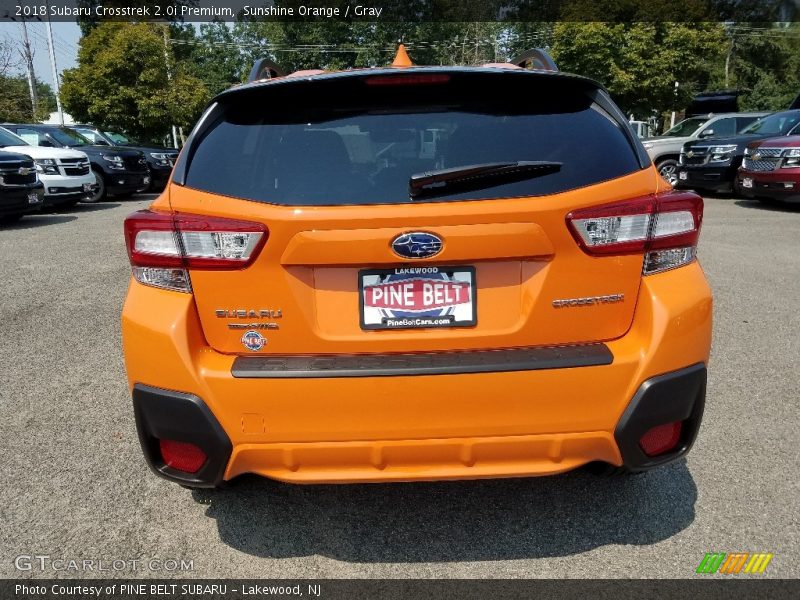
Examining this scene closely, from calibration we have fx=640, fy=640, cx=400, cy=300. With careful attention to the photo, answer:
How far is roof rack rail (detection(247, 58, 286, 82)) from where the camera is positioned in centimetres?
312

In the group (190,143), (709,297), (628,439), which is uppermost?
(190,143)

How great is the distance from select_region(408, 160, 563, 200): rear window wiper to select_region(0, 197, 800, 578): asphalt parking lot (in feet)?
4.32

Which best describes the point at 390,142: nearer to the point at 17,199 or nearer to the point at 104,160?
the point at 17,199

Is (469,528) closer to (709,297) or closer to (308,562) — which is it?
(308,562)

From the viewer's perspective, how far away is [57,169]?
12.7 meters

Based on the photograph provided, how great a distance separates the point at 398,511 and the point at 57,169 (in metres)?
12.6

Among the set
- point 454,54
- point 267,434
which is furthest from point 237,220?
point 454,54

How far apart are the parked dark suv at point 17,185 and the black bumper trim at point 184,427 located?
9704 mm

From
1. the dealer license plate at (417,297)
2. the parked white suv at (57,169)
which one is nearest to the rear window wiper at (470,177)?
the dealer license plate at (417,297)

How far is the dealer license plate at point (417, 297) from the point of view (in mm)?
2029

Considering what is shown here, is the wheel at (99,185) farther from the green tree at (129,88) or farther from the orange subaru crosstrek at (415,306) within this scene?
the orange subaru crosstrek at (415,306)

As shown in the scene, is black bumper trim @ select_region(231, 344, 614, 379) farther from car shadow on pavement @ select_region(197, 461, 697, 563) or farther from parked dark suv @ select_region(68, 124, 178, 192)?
parked dark suv @ select_region(68, 124, 178, 192)

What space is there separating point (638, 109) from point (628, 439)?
35931mm

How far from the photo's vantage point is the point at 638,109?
34.2 metres
